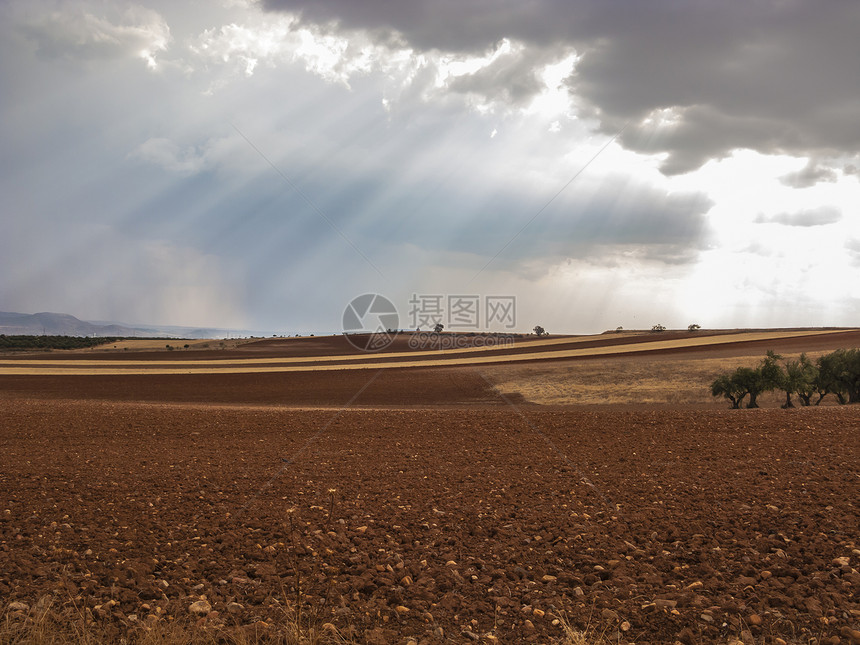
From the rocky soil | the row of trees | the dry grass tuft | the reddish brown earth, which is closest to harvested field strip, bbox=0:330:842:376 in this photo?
the row of trees

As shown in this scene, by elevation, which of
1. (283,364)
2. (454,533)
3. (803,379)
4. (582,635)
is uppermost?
(803,379)

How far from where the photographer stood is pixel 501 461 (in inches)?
511

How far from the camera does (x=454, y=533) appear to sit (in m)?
7.91

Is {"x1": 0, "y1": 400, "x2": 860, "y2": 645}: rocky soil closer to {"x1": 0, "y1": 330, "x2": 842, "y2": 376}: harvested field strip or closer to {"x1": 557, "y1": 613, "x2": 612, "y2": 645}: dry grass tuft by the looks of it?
{"x1": 557, "y1": 613, "x2": 612, "y2": 645}: dry grass tuft

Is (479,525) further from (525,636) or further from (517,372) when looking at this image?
(517,372)

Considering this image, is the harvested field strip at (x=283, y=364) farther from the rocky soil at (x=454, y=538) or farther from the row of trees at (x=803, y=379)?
the rocky soil at (x=454, y=538)

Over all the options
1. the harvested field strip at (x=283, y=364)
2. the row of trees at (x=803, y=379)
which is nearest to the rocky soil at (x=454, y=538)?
the row of trees at (x=803, y=379)

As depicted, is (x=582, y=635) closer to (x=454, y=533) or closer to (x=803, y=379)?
(x=454, y=533)

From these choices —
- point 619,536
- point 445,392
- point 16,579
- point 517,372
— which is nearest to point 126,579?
point 16,579

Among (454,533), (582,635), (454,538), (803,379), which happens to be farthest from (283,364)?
(582,635)

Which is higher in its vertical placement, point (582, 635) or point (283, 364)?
point (582, 635)

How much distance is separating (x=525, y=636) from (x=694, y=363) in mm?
44417

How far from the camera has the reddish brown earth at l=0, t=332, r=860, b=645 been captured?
5602 mm

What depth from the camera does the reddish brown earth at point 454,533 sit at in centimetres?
560
